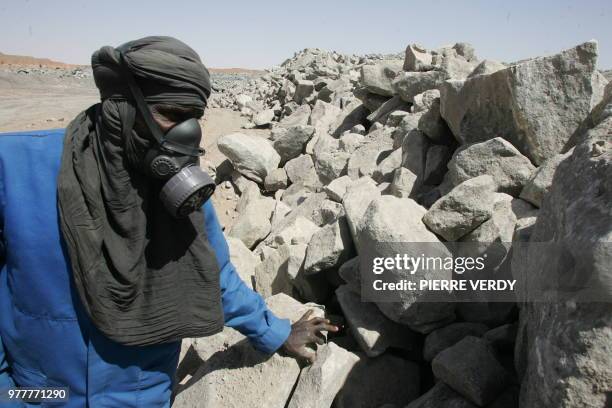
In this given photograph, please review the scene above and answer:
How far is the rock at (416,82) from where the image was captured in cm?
520

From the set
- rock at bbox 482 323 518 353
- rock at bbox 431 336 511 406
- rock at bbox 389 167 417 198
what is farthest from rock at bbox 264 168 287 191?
rock at bbox 431 336 511 406

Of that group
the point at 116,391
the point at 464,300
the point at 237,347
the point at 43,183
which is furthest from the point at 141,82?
the point at 464,300

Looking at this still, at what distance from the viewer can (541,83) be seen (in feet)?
9.96

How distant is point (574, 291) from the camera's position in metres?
1.48

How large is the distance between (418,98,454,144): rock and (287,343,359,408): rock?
7.35 feet

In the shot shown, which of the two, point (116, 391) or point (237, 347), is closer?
point (116, 391)

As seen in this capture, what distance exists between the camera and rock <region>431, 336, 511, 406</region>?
195 centimetres

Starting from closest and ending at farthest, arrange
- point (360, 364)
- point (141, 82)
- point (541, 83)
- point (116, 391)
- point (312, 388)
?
point (141, 82) < point (116, 391) < point (312, 388) < point (360, 364) < point (541, 83)

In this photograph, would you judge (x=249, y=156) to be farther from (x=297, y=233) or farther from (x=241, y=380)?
(x=241, y=380)

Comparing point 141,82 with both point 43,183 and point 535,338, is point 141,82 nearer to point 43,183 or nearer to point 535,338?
point 43,183

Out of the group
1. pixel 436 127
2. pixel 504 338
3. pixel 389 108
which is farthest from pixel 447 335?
pixel 389 108

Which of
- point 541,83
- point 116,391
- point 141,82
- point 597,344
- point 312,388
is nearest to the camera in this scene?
point 597,344

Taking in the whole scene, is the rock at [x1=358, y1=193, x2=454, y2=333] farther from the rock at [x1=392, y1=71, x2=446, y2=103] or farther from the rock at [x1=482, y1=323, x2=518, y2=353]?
the rock at [x1=392, y1=71, x2=446, y2=103]

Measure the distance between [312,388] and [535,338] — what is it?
1.06m
